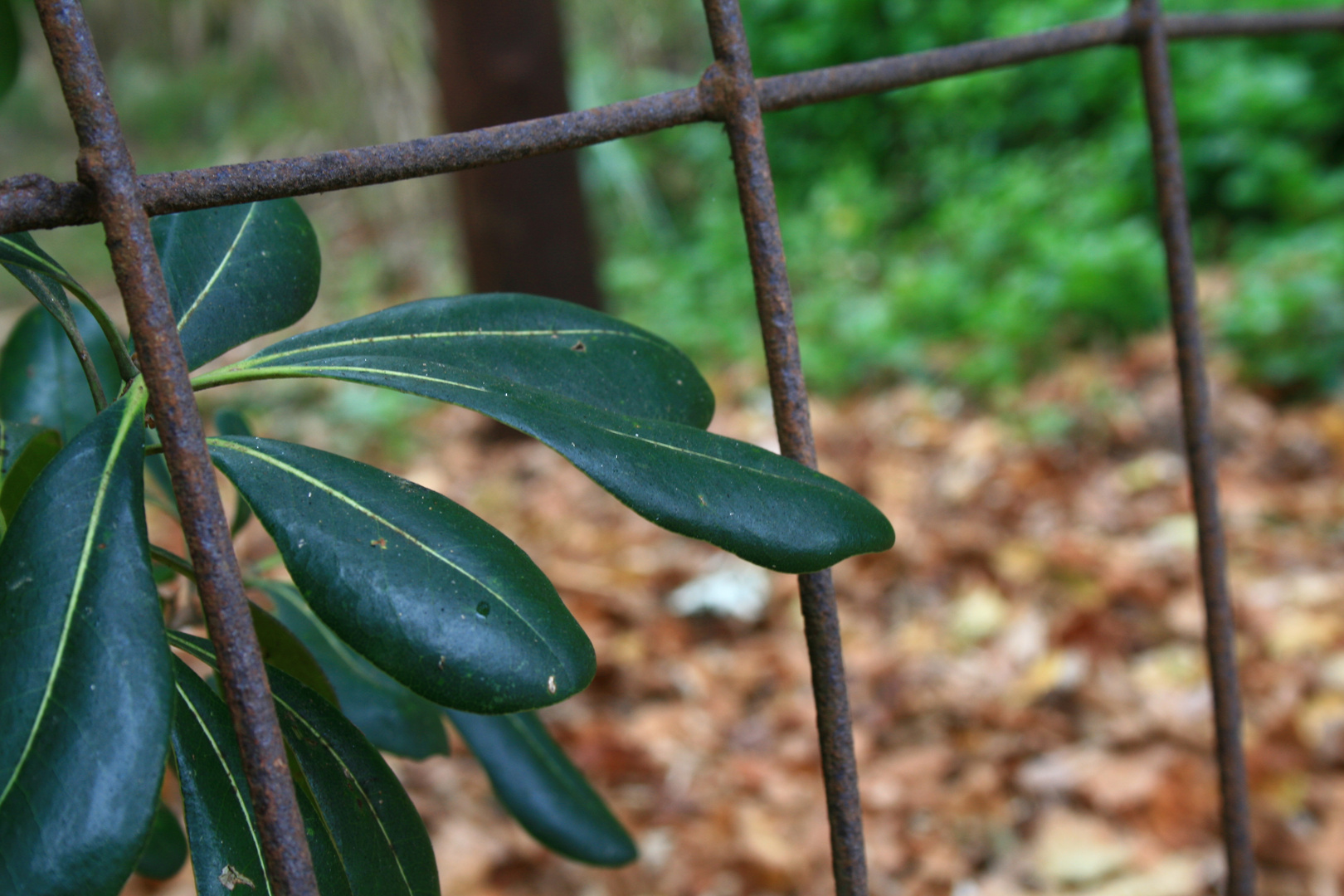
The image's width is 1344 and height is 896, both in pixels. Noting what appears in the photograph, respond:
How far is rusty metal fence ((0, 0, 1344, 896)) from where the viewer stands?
1.14 ft

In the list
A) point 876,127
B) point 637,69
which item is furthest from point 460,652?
point 637,69

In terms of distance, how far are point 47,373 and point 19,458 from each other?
331mm

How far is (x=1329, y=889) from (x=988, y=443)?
51.8 inches

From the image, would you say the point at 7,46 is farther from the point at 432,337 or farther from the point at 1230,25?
the point at 1230,25

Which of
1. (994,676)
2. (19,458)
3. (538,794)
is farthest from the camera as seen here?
(994,676)

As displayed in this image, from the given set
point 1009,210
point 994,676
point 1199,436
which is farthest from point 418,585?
point 1009,210

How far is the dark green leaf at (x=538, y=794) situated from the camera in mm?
725

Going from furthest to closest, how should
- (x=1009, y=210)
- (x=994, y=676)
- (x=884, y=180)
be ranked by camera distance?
(x=884, y=180) < (x=1009, y=210) < (x=994, y=676)

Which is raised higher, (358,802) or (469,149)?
(469,149)

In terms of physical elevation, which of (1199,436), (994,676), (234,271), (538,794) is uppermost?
(234,271)

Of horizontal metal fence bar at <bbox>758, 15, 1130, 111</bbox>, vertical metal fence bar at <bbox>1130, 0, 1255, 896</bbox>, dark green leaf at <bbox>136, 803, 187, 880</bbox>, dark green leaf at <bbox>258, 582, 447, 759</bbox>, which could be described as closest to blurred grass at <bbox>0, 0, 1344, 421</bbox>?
vertical metal fence bar at <bbox>1130, 0, 1255, 896</bbox>

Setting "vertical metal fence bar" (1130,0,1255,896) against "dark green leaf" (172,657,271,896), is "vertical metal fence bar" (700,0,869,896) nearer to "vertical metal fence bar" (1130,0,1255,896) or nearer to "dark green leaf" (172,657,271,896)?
"dark green leaf" (172,657,271,896)

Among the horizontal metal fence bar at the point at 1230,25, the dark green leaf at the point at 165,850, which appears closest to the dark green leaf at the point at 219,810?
the dark green leaf at the point at 165,850

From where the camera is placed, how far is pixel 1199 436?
30.2 inches
